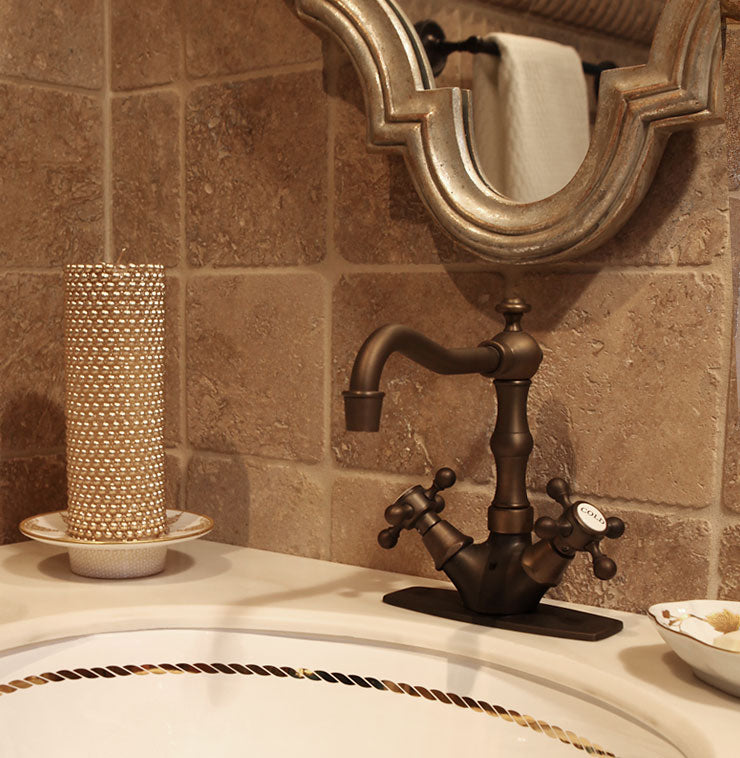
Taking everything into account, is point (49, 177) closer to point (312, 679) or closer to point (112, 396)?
point (112, 396)

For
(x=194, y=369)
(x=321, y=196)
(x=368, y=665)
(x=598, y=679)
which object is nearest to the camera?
(x=598, y=679)

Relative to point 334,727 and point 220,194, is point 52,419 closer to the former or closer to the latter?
point 220,194

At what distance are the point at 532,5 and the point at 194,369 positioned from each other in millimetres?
517

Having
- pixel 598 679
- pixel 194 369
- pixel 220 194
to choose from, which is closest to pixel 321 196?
pixel 220 194

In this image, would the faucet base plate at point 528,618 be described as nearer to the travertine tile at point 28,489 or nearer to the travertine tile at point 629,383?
the travertine tile at point 629,383

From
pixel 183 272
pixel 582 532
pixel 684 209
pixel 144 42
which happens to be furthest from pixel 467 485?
pixel 144 42

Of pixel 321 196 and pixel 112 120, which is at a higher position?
pixel 112 120

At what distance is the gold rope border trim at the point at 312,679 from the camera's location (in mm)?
748

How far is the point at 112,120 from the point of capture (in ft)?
3.94

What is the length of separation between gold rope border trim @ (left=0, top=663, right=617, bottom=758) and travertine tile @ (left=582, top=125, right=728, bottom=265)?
14.4 inches

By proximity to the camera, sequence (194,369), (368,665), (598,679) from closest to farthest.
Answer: (598,679), (368,665), (194,369)

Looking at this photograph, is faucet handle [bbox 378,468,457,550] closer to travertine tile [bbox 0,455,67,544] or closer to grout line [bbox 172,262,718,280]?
grout line [bbox 172,262,718,280]

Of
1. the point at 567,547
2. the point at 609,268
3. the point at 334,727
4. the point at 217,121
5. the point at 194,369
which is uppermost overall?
the point at 217,121

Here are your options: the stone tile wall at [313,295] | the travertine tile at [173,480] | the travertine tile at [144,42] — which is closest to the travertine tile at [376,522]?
the stone tile wall at [313,295]
